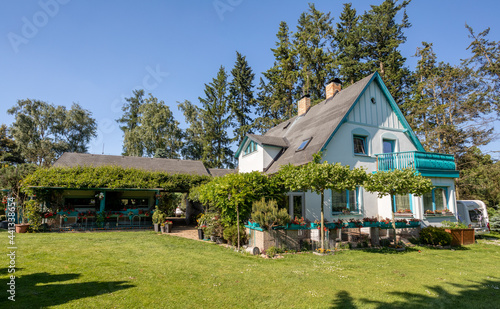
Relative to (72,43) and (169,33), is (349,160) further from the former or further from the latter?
(72,43)

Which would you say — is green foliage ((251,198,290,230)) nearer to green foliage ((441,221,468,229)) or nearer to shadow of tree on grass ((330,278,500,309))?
shadow of tree on grass ((330,278,500,309))

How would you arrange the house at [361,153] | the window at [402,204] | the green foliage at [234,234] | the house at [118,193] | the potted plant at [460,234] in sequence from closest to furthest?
the green foliage at [234,234] < the potted plant at [460,234] < the house at [361,153] < the window at [402,204] < the house at [118,193]

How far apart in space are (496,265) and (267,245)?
7716 mm

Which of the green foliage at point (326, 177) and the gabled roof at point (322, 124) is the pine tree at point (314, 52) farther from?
the green foliage at point (326, 177)

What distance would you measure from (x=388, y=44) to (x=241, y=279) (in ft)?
108

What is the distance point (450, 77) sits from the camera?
75.3 feet

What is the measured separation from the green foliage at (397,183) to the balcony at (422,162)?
294cm

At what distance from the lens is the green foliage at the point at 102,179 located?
15438 millimetres

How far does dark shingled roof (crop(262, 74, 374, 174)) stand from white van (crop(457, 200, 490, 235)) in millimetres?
9963

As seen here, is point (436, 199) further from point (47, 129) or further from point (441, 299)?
point (47, 129)

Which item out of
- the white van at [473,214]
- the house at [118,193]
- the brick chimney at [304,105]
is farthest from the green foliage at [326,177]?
the house at [118,193]

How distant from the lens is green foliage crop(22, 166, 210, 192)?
50.6ft

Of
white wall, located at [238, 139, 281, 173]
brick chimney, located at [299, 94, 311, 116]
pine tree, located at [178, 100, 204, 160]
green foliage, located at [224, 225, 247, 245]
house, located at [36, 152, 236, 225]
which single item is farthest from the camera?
pine tree, located at [178, 100, 204, 160]

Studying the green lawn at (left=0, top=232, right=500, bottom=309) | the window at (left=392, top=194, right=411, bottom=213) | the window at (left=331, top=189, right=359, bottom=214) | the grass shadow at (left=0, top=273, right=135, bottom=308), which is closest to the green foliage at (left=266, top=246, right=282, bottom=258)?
the green lawn at (left=0, top=232, right=500, bottom=309)
